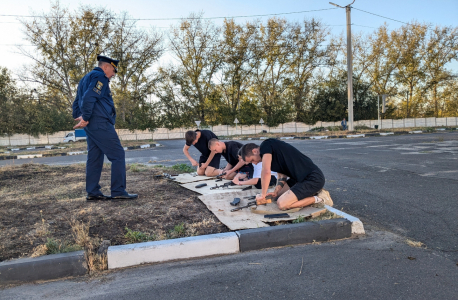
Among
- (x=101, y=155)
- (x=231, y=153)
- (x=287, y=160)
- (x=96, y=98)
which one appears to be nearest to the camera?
(x=287, y=160)

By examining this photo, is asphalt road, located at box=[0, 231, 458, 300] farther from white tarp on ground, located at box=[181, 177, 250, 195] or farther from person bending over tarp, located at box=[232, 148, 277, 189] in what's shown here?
person bending over tarp, located at box=[232, 148, 277, 189]

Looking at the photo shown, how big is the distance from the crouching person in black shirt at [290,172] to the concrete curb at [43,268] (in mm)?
2184

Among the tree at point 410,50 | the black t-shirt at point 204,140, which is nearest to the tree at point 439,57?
the tree at point 410,50

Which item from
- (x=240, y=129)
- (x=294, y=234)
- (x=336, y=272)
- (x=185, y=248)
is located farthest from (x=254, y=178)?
(x=240, y=129)

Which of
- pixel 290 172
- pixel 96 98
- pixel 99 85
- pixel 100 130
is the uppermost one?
pixel 99 85

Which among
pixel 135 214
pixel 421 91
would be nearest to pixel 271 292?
pixel 135 214

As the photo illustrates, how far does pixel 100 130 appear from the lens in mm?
4801

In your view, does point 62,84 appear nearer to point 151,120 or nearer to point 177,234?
point 151,120

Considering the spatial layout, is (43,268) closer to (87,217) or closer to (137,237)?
(137,237)

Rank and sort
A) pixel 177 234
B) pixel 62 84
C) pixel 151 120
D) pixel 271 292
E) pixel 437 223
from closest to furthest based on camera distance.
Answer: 1. pixel 271 292
2. pixel 177 234
3. pixel 437 223
4. pixel 62 84
5. pixel 151 120

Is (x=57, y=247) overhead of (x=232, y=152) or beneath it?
beneath

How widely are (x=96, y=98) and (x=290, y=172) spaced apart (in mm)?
2979

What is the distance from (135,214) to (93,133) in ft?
4.96

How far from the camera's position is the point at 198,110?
41.2 meters
